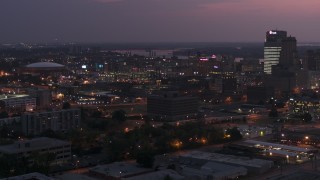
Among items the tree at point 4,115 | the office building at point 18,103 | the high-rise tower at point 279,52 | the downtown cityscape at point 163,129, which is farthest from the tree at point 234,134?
the high-rise tower at point 279,52

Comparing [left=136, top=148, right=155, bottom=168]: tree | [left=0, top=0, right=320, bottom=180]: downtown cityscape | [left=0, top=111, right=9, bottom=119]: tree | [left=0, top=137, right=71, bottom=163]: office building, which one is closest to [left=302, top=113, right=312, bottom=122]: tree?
[left=0, top=0, right=320, bottom=180]: downtown cityscape

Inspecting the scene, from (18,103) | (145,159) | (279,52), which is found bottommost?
(18,103)

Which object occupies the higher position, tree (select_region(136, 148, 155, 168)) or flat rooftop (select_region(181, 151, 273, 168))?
tree (select_region(136, 148, 155, 168))

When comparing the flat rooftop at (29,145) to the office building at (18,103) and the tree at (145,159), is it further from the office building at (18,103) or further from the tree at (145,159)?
the office building at (18,103)

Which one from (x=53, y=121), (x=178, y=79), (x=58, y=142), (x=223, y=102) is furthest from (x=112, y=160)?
(x=178, y=79)

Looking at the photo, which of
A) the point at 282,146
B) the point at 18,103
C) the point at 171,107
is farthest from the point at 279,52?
the point at 282,146

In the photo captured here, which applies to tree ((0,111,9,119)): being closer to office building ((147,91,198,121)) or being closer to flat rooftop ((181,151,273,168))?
office building ((147,91,198,121))

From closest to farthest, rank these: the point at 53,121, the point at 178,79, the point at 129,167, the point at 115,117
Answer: the point at 129,167 < the point at 53,121 < the point at 115,117 < the point at 178,79

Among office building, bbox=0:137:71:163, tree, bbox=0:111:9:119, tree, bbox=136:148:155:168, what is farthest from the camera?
tree, bbox=0:111:9:119

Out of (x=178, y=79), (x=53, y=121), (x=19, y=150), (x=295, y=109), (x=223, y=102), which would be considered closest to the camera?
(x=19, y=150)

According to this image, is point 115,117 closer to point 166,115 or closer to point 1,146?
point 166,115

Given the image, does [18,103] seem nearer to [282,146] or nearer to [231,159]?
[282,146]
